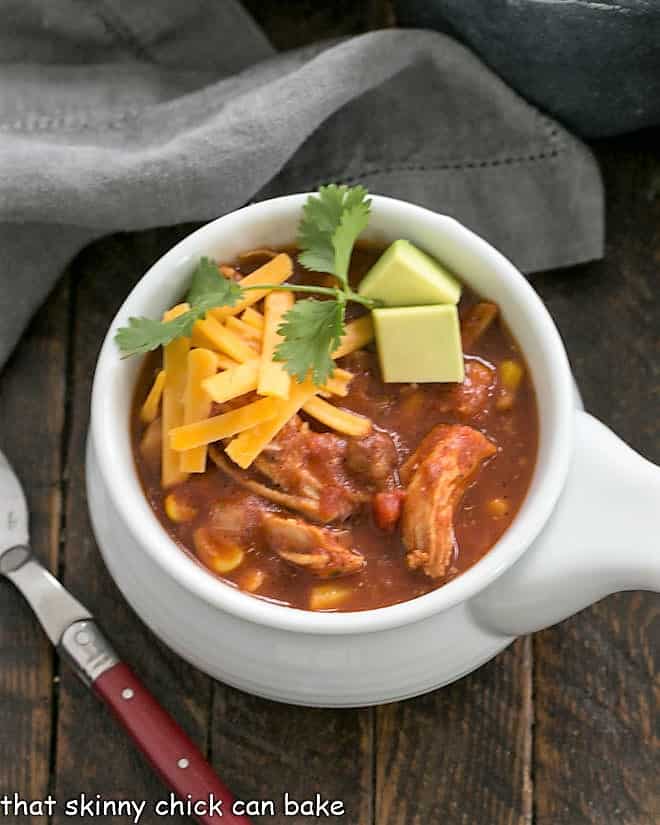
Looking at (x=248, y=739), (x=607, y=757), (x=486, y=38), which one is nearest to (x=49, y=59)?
(x=486, y=38)

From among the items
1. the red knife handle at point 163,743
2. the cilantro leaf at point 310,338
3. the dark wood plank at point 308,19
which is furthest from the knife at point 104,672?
the dark wood plank at point 308,19

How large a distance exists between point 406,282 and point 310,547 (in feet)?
1.52

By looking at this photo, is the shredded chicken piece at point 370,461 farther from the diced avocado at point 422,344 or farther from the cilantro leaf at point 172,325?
the cilantro leaf at point 172,325

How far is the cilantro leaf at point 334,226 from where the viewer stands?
6.54ft

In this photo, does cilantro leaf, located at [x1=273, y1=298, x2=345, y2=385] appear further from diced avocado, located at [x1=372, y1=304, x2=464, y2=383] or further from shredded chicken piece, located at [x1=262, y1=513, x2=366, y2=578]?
shredded chicken piece, located at [x1=262, y1=513, x2=366, y2=578]

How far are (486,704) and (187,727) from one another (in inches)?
21.4

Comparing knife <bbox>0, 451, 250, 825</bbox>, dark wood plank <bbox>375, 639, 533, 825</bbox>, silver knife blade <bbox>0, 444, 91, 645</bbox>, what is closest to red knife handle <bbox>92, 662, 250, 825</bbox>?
knife <bbox>0, 451, 250, 825</bbox>

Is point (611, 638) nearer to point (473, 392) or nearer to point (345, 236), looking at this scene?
point (473, 392)

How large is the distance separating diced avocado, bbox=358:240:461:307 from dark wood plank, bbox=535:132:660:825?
0.57m

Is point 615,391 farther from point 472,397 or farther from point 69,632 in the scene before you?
point 69,632

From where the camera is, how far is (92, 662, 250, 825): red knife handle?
211cm

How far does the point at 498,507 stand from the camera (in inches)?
75.0

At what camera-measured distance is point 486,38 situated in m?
2.41

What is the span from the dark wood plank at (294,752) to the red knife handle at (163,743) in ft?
0.22
